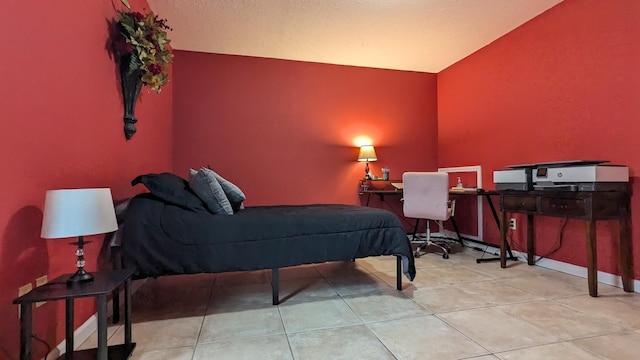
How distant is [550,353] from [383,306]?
3.02 ft

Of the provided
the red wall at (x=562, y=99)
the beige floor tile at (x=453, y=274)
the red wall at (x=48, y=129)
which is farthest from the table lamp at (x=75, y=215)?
the red wall at (x=562, y=99)

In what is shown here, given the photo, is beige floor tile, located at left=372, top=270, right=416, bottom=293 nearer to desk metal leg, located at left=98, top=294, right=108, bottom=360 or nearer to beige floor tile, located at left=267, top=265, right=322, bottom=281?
beige floor tile, located at left=267, top=265, right=322, bottom=281

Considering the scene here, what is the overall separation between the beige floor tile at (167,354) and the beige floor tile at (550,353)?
1533mm

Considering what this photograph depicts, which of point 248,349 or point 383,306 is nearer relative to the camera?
point 248,349

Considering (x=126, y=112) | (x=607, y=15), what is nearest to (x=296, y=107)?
(x=126, y=112)

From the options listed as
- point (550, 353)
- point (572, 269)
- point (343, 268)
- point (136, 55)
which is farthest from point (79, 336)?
point (572, 269)

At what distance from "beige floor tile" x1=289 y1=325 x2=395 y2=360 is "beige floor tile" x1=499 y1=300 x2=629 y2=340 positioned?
39.2 inches

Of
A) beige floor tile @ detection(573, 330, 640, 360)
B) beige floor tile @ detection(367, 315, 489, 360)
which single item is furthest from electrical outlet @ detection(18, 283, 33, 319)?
beige floor tile @ detection(573, 330, 640, 360)

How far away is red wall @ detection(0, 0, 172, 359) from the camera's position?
1.20 metres

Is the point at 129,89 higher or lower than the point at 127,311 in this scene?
higher

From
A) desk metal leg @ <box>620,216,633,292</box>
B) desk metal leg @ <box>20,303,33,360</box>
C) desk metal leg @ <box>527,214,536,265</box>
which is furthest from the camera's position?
desk metal leg @ <box>527,214,536,265</box>

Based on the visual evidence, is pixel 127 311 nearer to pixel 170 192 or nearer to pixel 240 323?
pixel 240 323

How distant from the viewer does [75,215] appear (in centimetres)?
124

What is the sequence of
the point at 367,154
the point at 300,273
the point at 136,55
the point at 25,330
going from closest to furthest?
1. the point at 25,330
2. the point at 136,55
3. the point at 300,273
4. the point at 367,154
